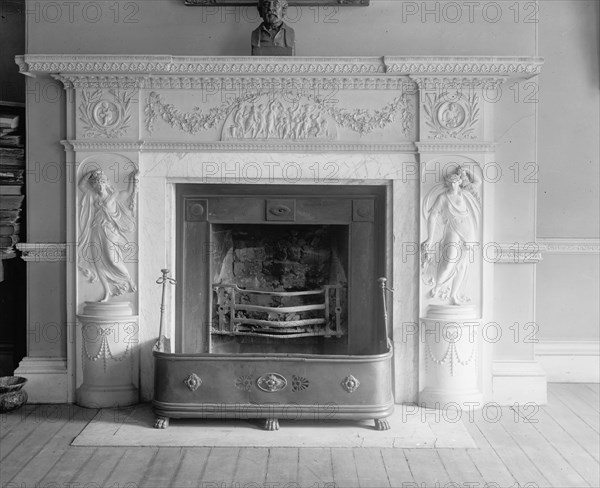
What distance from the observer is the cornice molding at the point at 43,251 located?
4.50m

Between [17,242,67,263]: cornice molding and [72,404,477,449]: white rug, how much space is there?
94 centimetres

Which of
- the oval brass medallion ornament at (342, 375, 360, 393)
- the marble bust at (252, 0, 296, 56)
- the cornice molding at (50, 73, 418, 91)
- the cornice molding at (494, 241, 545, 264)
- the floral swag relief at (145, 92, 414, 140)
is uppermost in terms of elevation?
the marble bust at (252, 0, 296, 56)

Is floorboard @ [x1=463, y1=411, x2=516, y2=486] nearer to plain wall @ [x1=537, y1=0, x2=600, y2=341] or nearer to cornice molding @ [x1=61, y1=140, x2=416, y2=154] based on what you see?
plain wall @ [x1=537, y1=0, x2=600, y2=341]

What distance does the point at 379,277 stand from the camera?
4539 mm

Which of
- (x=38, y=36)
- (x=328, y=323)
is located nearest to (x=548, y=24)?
(x=328, y=323)

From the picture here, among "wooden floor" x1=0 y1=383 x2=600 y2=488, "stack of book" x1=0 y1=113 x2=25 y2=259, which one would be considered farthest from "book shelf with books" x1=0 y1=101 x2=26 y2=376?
"wooden floor" x1=0 y1=383 x2=600 y2=488

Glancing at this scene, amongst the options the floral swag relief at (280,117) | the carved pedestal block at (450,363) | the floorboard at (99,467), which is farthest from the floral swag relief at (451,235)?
the floorboard at (99,467)

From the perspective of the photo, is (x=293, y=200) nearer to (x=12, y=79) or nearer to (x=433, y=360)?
(x=433, y=360)

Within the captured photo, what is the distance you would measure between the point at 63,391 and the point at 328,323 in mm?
1561

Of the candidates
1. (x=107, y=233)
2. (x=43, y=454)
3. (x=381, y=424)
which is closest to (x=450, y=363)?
(x=381, y=424)

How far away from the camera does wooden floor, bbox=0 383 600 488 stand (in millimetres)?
3301

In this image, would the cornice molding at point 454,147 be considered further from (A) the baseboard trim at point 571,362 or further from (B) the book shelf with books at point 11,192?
(B) the book shelf with books at point 11,192

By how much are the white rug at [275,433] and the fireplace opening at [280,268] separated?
0.54 metres

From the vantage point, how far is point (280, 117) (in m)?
4.43
